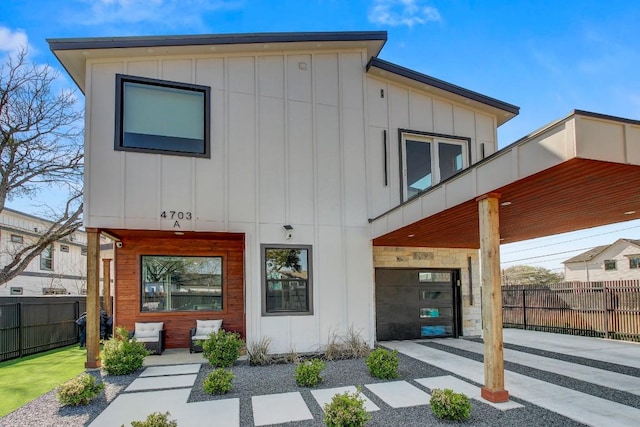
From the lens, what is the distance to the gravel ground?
4277 millimetres

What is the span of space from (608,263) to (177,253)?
104ft

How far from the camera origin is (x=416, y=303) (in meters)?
9.83

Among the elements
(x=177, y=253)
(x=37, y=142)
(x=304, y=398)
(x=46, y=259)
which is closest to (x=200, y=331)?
(x=177, y=253)

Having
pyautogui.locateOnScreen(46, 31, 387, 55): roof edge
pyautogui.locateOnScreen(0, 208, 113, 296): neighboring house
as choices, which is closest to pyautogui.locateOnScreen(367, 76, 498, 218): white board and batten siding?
pyautogui.locateOnScreen(46, 31, 387, 55): roof edge

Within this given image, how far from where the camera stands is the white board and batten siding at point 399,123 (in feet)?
29.3

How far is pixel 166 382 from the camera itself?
6.12m

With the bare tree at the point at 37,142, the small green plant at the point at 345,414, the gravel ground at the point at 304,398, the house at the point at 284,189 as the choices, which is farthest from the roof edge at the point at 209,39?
the small green plant at the point at 345,414

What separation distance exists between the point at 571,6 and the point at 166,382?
500 inches

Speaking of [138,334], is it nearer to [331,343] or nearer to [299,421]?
[331,343]

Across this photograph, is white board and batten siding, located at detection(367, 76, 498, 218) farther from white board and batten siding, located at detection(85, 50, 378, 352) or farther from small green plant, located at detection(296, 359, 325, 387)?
small green plant, located at detection(296, 359, 325, 387)

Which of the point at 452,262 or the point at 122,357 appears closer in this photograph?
the point at 122,357

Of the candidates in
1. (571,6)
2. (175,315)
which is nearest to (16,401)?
(175,315)

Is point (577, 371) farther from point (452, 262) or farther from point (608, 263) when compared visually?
point (608, 263)

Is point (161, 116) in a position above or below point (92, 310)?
above
